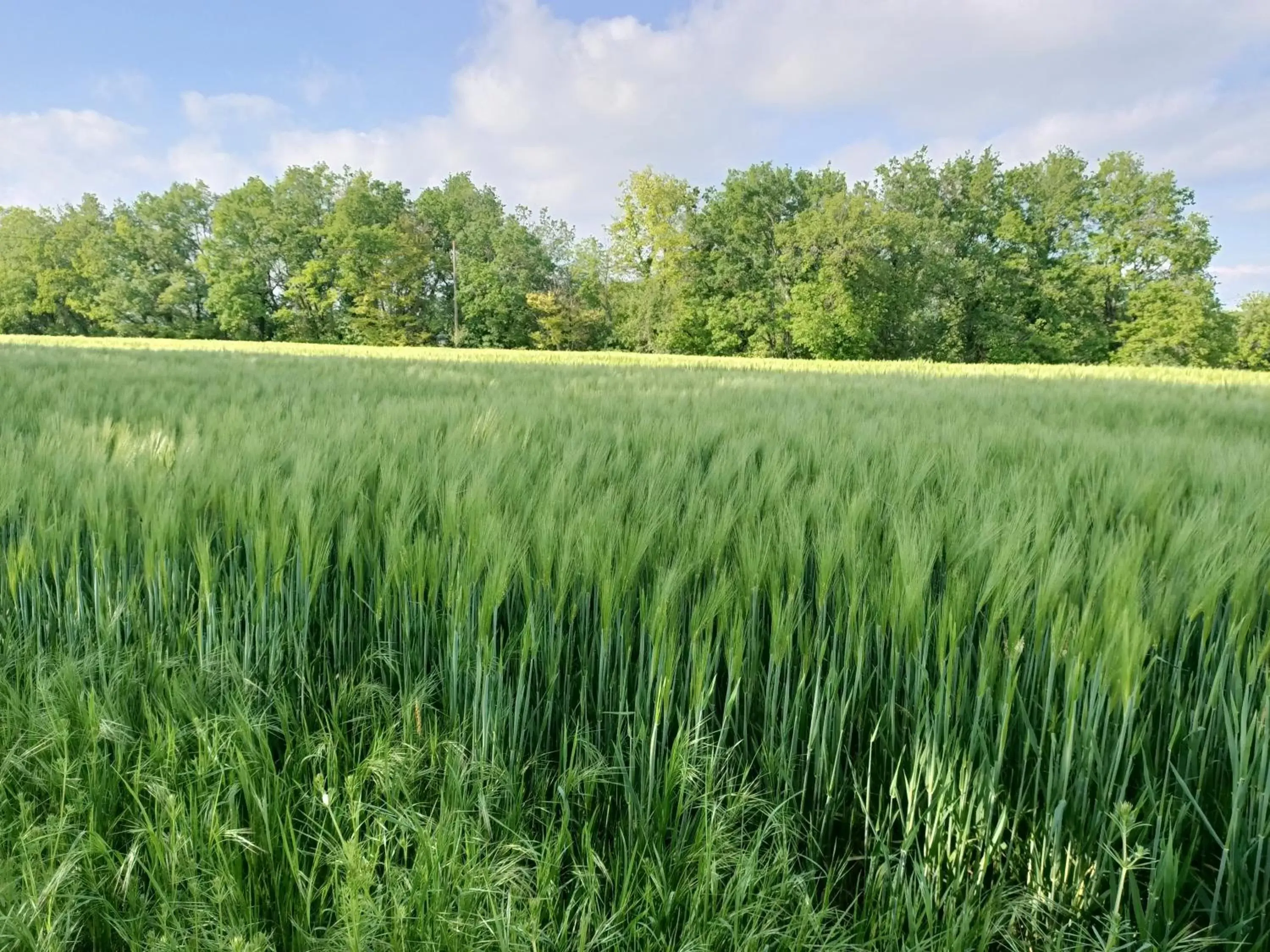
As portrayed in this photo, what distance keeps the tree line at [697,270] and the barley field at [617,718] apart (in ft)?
107

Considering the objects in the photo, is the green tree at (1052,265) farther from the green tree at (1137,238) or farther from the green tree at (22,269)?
the green tree at (22,269)

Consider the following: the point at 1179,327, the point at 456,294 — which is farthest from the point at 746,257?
the point at 1179,327

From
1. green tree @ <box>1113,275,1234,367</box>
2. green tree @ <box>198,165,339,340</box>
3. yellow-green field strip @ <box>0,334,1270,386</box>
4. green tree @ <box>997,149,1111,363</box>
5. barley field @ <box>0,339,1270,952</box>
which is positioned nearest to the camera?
barley field @ <box>0,339,1270,952</box>

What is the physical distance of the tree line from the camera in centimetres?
3153

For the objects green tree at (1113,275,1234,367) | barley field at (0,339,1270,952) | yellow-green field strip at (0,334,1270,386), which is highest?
green tree at (1113,275,1234,367)

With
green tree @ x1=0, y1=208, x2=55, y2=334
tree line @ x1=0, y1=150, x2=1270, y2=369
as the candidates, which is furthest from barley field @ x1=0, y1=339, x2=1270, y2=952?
green tree @ x1=0, y1=208, x2=55, y2=334

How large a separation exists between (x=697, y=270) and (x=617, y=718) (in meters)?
36.2

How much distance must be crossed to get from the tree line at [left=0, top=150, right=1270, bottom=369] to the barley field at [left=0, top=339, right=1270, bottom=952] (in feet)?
107

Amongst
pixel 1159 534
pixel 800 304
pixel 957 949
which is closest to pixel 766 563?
pixel 957 949

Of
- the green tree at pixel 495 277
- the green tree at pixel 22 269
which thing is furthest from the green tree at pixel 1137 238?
the green tree at pixel 22 269

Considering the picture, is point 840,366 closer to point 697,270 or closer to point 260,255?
point 697,270

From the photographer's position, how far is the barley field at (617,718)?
0.63 metres

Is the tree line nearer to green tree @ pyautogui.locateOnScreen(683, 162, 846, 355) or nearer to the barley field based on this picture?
green tree @ pyautogui.locateOnScreen(683, 162, 846, 355)

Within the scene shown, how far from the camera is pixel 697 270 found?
35.0 m
